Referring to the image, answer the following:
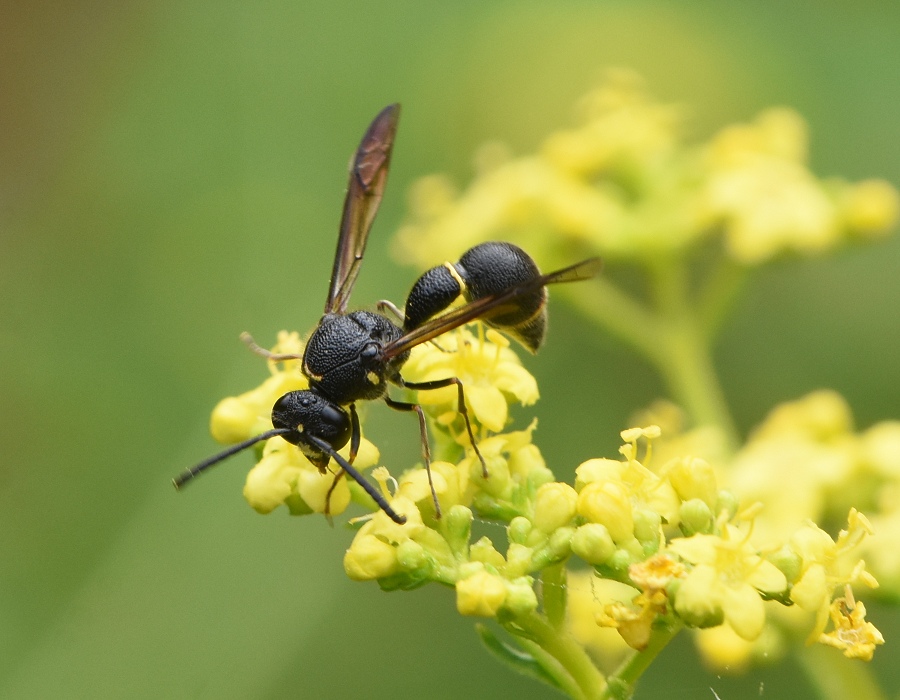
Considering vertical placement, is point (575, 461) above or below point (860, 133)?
below

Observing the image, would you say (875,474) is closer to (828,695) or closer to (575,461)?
(828,695)

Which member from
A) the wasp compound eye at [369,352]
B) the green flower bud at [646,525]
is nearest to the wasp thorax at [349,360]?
the wasp compound eye at [369,352]

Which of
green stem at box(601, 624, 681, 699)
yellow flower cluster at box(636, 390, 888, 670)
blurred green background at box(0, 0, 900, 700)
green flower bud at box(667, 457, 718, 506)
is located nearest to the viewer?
green stem at box(601, 624, 681, 699)

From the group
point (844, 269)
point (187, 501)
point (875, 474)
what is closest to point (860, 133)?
point (844, 269)

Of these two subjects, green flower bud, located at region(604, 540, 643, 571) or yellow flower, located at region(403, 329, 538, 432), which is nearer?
green flower bud, located at region(604, 540, 643, 571)

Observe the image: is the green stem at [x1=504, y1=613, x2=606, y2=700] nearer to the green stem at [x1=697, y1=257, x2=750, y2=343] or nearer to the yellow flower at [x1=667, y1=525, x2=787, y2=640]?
the yellow flower at [x1=667, y1=525, x2=787, y2=640]

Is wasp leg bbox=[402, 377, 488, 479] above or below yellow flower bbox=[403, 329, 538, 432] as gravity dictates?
below

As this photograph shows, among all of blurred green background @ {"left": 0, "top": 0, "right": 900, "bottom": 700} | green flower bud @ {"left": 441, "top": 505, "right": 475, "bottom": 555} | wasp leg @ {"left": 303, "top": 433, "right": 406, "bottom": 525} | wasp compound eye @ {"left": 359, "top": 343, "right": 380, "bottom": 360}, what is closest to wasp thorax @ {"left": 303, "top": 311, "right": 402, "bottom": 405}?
wasp compound eye @ {"left": 359, "top": 343, "right": 380, "bottom": 360}
